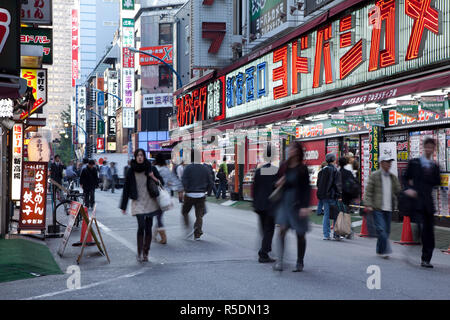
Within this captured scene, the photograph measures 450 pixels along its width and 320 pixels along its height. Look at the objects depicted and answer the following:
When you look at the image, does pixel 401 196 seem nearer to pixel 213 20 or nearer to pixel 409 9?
pixel 409 9

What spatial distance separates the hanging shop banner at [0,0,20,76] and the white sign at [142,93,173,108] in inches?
2140

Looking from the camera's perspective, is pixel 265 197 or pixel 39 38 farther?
pixel 39 38

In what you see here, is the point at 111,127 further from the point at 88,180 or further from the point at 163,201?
the point at 163,201

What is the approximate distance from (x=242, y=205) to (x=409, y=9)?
1189 centimetres

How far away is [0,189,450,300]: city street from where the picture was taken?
279 inches

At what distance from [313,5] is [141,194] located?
1262 cm

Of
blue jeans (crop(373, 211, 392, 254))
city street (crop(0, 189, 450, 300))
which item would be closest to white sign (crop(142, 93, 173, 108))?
city street (crop(0, 189, 450, 300))

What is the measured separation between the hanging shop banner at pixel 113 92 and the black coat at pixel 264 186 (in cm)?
6710

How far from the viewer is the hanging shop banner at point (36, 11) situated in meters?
15.2

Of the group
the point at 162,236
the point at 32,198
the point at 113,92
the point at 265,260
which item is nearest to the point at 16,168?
the point at 32,198

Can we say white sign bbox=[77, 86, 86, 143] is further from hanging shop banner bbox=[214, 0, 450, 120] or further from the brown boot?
the brown boot

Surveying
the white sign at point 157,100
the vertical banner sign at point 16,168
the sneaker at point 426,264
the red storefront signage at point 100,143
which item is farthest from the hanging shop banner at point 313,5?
the red storefront signage at point 100,143

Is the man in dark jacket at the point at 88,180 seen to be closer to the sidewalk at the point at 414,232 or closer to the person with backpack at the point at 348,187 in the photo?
the sidewalk at the point at 414,232

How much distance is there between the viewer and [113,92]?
75.3 metres
